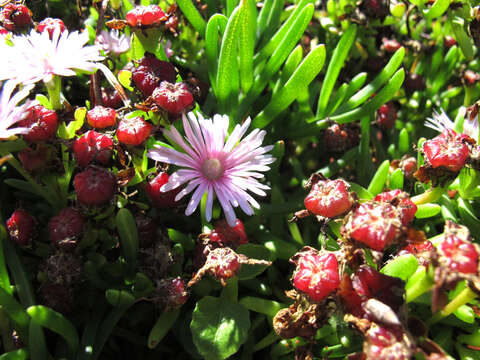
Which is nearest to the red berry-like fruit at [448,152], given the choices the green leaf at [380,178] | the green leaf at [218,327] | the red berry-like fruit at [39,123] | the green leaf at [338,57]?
the green leaf at [380,178]

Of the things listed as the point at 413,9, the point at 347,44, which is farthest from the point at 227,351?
the point at 413,9

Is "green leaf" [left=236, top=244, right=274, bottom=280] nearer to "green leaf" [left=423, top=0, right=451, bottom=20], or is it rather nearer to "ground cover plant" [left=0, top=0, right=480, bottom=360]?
"ground cover plant" [left=0, top=0, right=480, bottom=360]

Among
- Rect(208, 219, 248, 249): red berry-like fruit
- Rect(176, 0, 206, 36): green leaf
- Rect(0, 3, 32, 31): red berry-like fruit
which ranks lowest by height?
Rect(208, 219, 248, 249): red berry-like fruit

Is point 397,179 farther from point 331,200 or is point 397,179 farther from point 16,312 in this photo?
point 16,312

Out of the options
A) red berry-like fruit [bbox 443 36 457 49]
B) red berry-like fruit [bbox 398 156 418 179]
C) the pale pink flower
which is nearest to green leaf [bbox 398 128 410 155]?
red berry-like fruit [bbox 398 156 418 179]

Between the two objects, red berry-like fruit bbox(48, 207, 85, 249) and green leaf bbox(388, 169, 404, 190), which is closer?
red berry-like fruit bbox(48, 207, 85, 249)

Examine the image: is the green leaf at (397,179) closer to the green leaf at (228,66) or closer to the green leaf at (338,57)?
the green leaf at (338,57)
